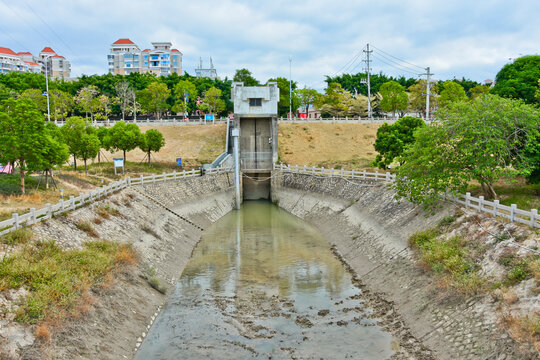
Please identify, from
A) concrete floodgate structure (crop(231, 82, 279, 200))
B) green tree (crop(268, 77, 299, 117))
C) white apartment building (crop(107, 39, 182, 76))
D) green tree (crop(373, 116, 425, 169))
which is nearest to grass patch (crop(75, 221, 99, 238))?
green tree (crop(373, 116, 425, 169))

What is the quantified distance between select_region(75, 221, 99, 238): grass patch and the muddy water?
570cm

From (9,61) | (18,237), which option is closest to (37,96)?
(18,237)

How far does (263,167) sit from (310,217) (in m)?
16.1

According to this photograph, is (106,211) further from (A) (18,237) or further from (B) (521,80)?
(B) (521,80)

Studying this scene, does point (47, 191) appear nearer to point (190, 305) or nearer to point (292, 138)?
point (190, 305)

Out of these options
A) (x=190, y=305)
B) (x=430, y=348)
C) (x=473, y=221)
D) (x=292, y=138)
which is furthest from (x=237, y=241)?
(x=292, y=138)

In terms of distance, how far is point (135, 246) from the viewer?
26.3m

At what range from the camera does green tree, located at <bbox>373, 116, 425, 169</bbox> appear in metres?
46.5

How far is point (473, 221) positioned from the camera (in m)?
21.8

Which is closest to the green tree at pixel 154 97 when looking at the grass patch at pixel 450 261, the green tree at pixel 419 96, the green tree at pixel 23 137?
the green tree at pixel 419 96

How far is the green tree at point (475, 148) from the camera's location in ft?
77.7

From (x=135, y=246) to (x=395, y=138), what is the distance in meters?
31.2

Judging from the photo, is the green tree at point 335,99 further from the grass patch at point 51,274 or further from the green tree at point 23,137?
the grass patch at point 51,274

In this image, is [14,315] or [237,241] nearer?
[14,315]
